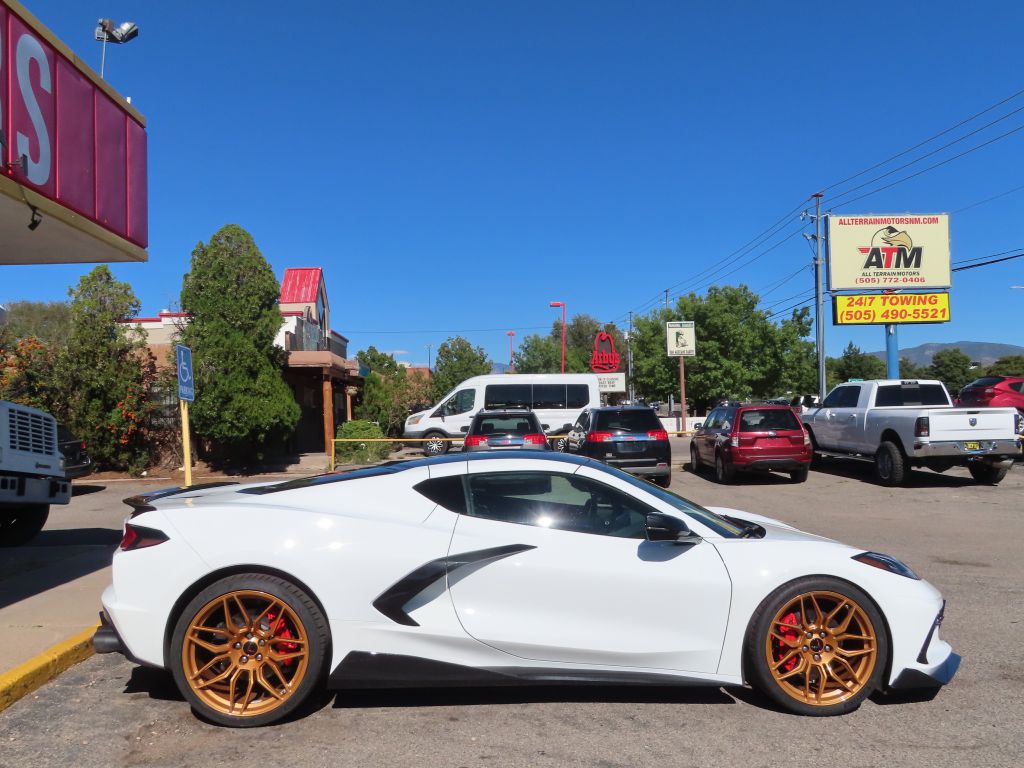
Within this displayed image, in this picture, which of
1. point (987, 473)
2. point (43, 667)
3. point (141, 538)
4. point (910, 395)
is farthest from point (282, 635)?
point (910, 395)

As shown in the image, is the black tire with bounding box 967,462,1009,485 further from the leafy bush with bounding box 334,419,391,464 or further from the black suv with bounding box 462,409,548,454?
the leafy bush with bounding box 334,419,391,464

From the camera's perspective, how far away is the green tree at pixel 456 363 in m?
59.0

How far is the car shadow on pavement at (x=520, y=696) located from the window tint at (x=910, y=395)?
1270 centimetres

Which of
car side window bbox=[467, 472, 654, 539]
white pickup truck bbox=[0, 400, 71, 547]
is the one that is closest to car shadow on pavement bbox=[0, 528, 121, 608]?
white pickup truck bbox=[0, 400, 71, 547]

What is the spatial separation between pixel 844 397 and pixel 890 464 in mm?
2623

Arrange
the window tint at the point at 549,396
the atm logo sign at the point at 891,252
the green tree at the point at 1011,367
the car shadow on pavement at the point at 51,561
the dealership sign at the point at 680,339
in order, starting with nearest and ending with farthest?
the car shadow on pavement at the point at 51,561
the window tint at the point at 549,396
the atm logo sign at the point at 891,252
the dealership sign at the point at 680,339
the green tree at the point at 1011,367

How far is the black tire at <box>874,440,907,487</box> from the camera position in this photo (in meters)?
13.9

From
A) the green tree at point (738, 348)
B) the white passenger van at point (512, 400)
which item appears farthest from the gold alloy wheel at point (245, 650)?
the green tree at point (738, 348)

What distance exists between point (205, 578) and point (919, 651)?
3.75 meters

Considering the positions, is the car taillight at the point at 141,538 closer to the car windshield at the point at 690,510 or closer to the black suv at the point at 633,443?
the car windshield at the point at 690,510

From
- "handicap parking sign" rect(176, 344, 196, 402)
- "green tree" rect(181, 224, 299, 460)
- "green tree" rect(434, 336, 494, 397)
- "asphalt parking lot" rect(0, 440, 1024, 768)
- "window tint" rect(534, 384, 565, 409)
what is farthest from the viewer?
"green tree" rect(434, 336, 494, 397)

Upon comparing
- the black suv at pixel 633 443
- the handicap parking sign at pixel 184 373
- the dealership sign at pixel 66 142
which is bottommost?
the black suv at pixel 633 443

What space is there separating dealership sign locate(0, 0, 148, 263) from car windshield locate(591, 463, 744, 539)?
5349 millimetres

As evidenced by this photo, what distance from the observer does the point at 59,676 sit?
15.2 feet
